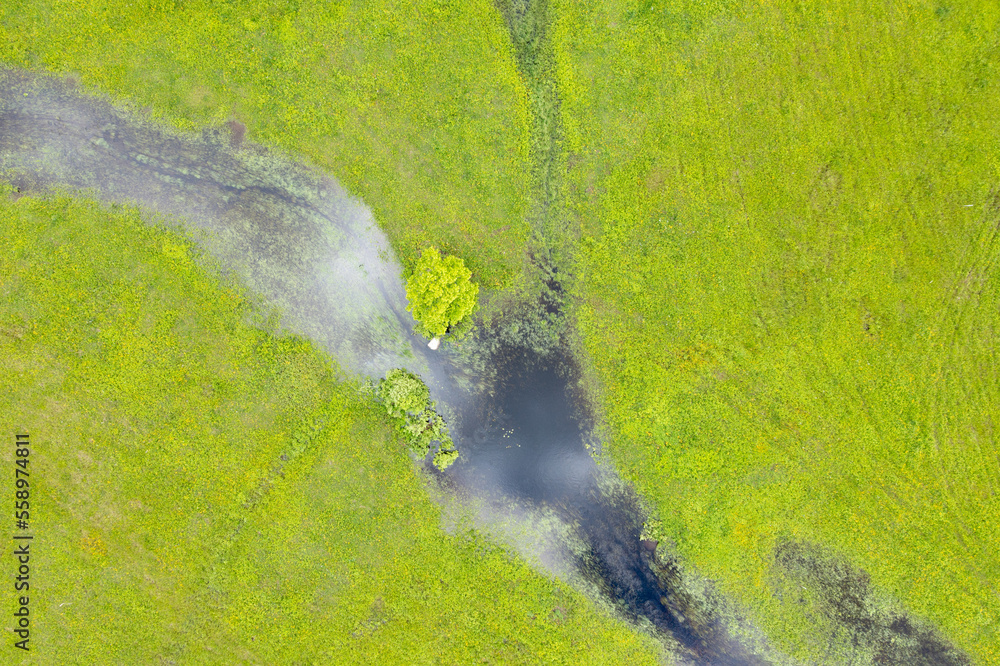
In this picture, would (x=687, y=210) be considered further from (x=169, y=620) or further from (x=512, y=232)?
(x=169, y=620)

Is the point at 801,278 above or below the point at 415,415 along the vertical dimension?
above

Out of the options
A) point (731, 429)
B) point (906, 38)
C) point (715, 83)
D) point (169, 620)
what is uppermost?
point (906, 38)

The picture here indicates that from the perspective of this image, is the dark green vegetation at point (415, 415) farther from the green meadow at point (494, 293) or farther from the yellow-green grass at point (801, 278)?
the yellow-green grass at point (801, 278)

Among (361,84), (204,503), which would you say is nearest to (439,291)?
(361,84)

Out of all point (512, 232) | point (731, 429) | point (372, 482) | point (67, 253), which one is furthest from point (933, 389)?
point (67, 253)

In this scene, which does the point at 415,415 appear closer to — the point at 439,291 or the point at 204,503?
the point at 439,291

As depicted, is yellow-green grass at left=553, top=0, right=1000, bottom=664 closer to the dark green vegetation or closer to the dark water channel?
the dark water channel
